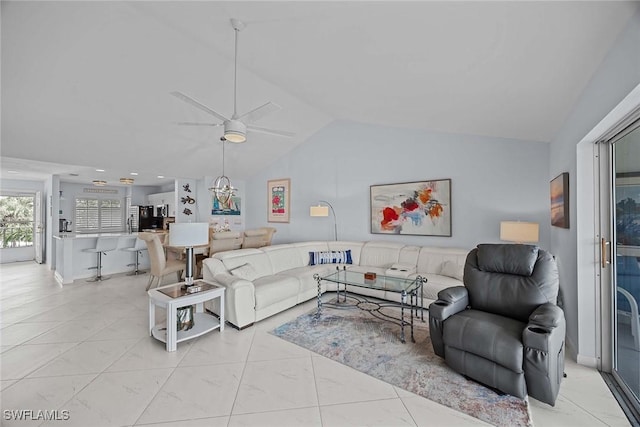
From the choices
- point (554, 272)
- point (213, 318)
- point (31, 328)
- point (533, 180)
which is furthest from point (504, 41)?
point (31, 328)

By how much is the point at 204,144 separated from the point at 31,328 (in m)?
3.79

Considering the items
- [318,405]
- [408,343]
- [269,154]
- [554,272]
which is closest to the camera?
[318,405]

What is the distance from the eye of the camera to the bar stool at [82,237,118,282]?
17.9ft

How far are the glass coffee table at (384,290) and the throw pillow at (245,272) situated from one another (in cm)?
93

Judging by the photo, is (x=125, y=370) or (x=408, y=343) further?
(x=408, y=343)

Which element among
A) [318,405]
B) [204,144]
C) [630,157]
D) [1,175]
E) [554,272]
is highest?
[204,144]

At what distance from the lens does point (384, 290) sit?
3.25m

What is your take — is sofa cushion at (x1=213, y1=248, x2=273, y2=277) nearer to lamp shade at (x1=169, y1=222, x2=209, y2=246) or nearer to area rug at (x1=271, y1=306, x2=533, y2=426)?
lamp shade at (x1=169, y1=222, x2=209, y2=246)

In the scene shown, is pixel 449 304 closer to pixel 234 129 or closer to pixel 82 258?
pixel 234 129

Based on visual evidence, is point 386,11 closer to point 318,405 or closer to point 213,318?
point 318,405

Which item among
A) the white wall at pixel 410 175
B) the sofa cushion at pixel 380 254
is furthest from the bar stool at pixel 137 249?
the sofa cushion at pixel 380 254

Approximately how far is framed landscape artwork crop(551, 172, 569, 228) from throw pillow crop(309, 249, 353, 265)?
10.0 feet

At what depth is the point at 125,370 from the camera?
2379mm

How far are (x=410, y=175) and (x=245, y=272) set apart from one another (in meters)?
3.39
